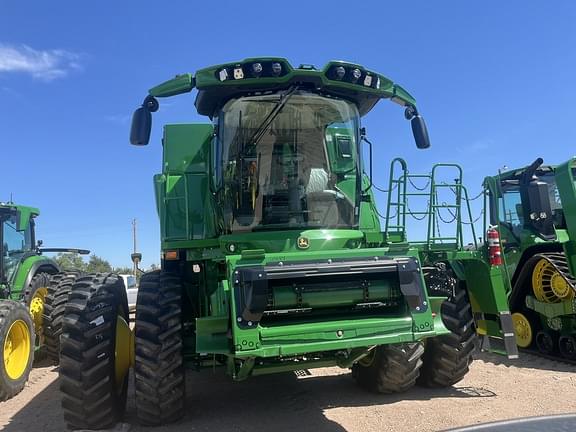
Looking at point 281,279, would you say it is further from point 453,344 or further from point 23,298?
point 23,298

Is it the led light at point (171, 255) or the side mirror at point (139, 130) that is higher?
the side mirror at point (139, 130)

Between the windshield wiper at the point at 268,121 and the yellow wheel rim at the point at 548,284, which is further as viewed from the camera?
the yellow wheel rim at the point at 548,284

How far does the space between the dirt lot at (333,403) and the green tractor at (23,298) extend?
448 mm

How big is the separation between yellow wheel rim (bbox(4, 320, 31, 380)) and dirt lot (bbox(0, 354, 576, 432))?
0.33m

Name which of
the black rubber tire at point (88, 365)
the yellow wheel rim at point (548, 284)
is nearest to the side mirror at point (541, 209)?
the yellow wheel rim at point (548, 284)

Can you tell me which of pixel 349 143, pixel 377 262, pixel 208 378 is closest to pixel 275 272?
pixel 377 262

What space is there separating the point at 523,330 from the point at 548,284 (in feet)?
3.68

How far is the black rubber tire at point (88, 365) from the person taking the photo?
4.91 meters

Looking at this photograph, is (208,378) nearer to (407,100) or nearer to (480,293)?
(480,293)

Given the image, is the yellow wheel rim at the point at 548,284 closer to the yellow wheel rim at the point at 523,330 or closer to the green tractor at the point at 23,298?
the yellow wheel rim at the point at 523,330

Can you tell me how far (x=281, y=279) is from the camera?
4.45 meters

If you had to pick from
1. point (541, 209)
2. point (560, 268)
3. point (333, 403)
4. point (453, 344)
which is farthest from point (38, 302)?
point (541, 209)

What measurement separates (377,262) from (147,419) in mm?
2562

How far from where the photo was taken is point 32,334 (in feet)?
25.8
